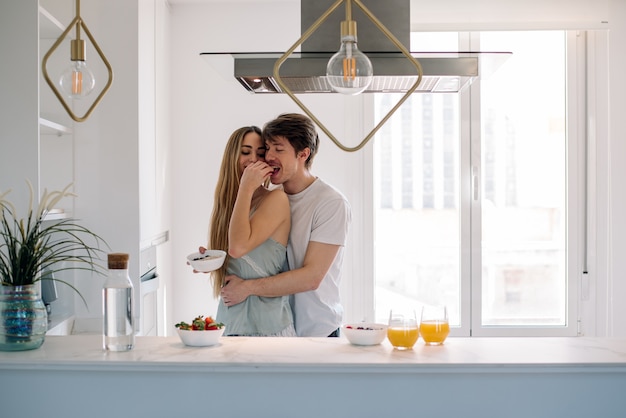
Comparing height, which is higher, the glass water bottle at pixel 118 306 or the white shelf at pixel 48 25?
the white shelf at pixel 48 25

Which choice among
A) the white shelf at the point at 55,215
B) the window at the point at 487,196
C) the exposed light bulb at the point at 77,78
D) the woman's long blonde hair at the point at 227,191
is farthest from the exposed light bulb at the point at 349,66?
the window at the point at 487,196

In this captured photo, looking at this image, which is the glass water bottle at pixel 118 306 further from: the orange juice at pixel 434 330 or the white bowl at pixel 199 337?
the orange juice at pixel 434 330

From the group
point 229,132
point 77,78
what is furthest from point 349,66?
point 229,132

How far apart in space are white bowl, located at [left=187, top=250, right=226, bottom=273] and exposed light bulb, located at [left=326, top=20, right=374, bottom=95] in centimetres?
101

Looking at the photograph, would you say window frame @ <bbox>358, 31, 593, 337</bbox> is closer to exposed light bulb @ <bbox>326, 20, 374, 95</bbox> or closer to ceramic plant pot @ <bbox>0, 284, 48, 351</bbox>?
ceramic plant pot @ <bbox>0, 284, 48, 351</bbox>

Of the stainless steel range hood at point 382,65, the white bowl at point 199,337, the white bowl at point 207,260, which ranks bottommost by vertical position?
the white bowl at point 199,337

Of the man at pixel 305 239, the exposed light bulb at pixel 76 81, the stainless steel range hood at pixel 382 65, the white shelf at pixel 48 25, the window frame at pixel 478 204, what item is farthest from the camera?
the window frame at pixel 478 204

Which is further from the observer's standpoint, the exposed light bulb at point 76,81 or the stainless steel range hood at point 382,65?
the stainless steel range hood at point 382,65

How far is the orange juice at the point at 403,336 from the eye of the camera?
2039 mm

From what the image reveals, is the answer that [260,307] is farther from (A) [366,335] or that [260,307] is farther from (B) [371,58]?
(B) [371,58]

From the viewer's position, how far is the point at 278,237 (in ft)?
8.86

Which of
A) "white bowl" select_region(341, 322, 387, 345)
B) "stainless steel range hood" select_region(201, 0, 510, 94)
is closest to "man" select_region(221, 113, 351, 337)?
"stainless steel range hood" select_region(201, 0, 510, 94)

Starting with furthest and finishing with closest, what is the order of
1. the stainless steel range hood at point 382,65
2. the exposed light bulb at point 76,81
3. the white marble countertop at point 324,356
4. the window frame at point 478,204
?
the window frame at point 478,204
the stainless steel range hood at point 382,65
the white marble countertop at point 324,356
the exposed light bulb at point 76,81

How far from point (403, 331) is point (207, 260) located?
2.47 ft
